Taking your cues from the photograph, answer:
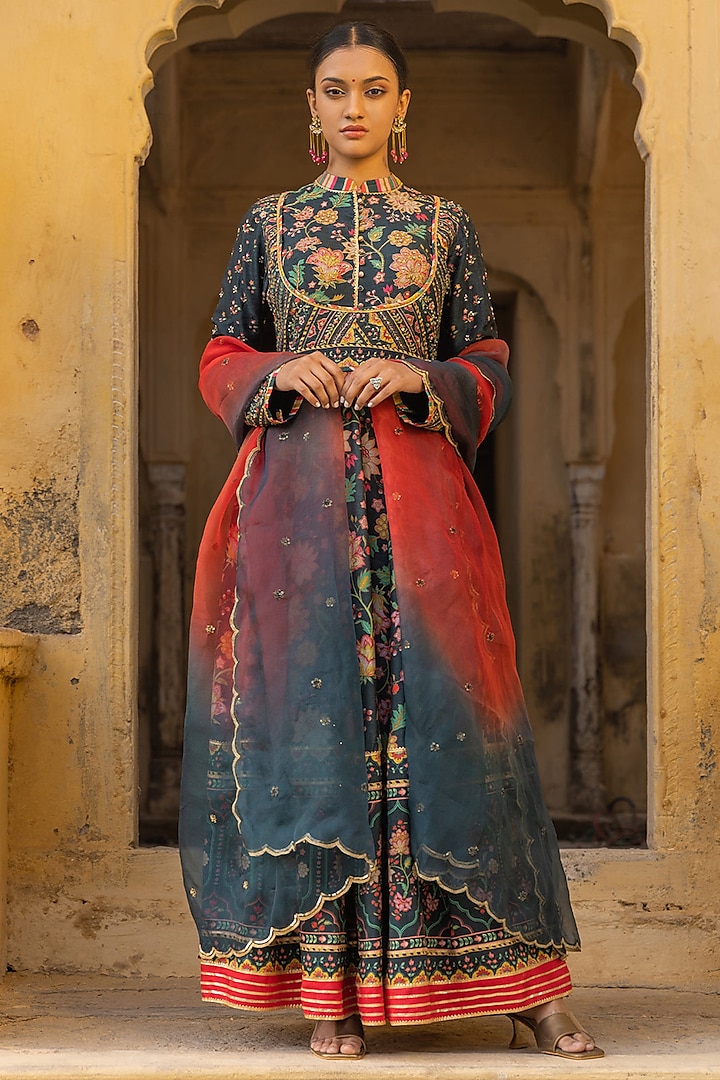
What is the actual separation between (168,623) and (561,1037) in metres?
3.73

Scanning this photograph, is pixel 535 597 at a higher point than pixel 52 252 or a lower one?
lower

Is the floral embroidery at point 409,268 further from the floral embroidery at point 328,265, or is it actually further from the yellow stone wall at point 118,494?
the yellow stone wall at point 118,494

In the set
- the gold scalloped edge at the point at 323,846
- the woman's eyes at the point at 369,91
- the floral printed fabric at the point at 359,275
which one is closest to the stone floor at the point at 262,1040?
the gold scalloped edge at the point at 323,846

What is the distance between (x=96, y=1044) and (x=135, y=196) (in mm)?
1948

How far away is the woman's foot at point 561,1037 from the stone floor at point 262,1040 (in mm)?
30

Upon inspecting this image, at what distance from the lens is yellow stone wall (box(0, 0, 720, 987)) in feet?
10.7

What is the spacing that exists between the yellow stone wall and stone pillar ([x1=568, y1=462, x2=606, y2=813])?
8.16 ft

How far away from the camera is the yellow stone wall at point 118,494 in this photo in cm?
327

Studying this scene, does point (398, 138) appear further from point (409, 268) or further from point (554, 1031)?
point (554, 1031)

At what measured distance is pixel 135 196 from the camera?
3.40m

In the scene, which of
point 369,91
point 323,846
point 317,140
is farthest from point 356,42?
point 323,846

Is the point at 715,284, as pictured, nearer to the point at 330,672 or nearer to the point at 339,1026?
the point at 330,672

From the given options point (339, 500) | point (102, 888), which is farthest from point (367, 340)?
point (102, 888)

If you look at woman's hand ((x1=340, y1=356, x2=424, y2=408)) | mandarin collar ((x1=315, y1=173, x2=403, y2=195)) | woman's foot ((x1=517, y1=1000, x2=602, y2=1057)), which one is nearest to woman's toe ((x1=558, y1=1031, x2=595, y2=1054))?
woman's foot ((x1=517, y1=1000, x2=602, y2=1057))
